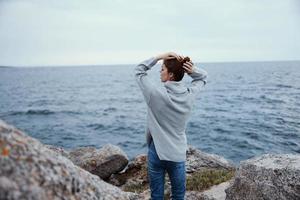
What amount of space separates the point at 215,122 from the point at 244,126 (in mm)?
3503

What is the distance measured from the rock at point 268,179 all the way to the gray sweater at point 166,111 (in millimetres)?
2599

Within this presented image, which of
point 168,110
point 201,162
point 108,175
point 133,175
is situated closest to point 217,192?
point 201,162

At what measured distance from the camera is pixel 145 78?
4672 millimetres

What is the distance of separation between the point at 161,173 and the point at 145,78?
140cm

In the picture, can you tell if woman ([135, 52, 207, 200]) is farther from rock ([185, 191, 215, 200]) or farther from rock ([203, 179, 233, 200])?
rock ([203, 179, 233, 200])

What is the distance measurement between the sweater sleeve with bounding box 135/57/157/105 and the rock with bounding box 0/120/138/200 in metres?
1.43

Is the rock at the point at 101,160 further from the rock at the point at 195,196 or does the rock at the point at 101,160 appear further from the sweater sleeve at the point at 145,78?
the sweater sleeve at the point at 145,78

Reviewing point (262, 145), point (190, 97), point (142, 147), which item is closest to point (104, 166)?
point (190, 97)

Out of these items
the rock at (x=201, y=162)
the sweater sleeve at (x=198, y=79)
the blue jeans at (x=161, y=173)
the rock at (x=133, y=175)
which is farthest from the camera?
the rock at (x=201, y=162)

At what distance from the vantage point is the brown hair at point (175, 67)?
4.68 meters

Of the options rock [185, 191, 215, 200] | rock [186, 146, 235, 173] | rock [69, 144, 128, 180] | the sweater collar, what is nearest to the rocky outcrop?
rock [186, 146, 235, 173]

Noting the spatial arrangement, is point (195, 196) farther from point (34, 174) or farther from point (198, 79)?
point (34, 174)

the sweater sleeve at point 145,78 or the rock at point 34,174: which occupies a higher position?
the sweater sleeve at point 145,78

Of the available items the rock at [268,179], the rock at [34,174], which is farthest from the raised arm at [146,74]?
the rock at [268,179]
